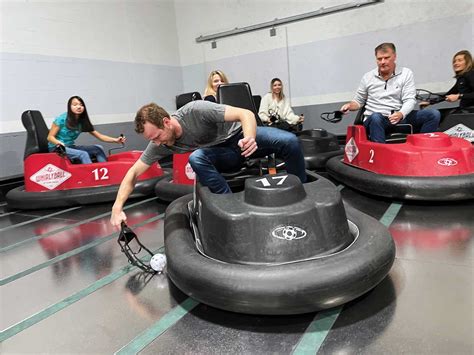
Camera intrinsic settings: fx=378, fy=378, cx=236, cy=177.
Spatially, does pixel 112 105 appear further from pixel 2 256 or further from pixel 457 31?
pixel 457 31

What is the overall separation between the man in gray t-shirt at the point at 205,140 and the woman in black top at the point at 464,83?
2287 millimetres

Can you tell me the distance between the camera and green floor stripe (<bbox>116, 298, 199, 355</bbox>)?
1.21 m

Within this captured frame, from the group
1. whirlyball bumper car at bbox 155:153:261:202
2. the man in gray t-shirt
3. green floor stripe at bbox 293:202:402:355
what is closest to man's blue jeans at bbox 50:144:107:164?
whirlyball bumper car at bbox 155:153:261:202

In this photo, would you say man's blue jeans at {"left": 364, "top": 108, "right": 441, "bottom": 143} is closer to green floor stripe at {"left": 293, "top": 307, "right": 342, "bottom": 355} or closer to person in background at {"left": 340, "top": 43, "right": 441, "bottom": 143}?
person in background at {"left": 340, "top": 43, "right": 441, "bottom": 143}

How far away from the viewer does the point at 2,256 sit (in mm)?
2256

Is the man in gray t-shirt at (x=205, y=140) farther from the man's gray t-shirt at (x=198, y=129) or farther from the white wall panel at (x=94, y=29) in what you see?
the white wall panel at (x=94, y=29)

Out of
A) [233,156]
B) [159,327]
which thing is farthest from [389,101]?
[159,327]

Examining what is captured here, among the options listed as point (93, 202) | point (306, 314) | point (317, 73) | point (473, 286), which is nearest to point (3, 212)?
point (93, 202)

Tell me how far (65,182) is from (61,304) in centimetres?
204

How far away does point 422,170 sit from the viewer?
2.46m

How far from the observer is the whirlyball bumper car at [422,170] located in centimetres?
233

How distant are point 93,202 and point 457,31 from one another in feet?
15.2

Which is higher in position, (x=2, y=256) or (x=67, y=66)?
(x=67, y=66)

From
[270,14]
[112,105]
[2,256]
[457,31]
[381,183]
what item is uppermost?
[270,14]
